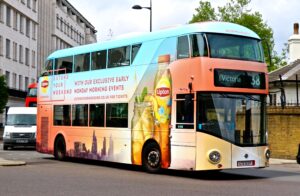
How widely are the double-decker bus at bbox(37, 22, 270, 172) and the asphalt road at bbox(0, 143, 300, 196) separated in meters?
0.69

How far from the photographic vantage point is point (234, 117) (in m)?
16.1

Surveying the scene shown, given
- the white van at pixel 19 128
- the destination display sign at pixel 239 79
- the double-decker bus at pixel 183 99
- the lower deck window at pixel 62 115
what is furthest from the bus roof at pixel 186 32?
the white van at pixel 19 128

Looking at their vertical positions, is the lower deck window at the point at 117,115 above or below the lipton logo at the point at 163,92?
below

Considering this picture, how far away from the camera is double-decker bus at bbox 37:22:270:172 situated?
15875 mm

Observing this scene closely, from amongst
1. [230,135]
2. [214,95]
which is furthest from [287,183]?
[214,95]

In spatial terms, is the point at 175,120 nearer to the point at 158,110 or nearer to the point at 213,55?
the point at 158,110

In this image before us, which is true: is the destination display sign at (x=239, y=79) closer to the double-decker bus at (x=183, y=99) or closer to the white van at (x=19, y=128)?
the double-decker bus at (x=183, y=99)

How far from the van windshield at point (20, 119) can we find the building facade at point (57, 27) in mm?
45558

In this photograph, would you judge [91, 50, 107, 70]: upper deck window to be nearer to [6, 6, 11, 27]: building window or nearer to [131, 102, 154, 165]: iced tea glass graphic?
[131, 102, 154, 165]: iced tea glass graphic

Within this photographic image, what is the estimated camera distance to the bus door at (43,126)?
929 inches

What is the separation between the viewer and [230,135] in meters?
16.1

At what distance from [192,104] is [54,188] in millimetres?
4808

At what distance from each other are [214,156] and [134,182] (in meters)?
2.50

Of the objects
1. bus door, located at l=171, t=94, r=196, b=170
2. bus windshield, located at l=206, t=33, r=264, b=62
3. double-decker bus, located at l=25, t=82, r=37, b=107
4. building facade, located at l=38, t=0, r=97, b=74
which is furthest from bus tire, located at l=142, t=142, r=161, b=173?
building facade, located at l=38, t=0, r=97, b=74
